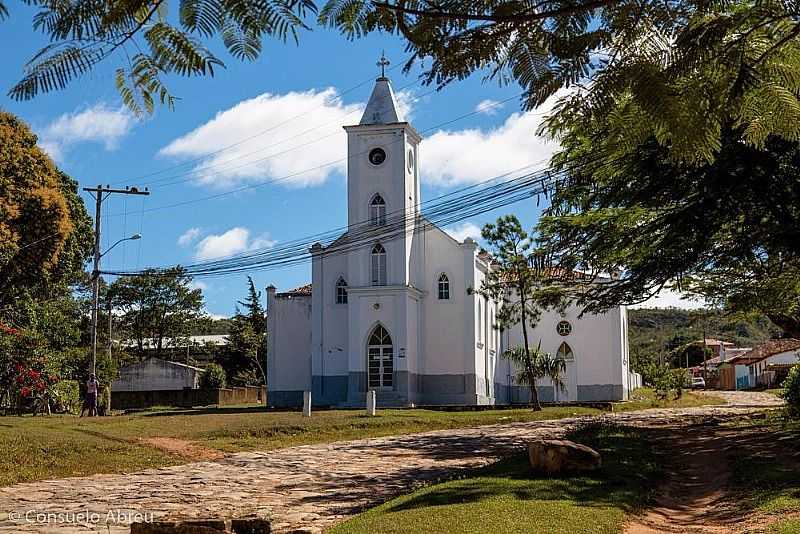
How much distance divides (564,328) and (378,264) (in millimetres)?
11049

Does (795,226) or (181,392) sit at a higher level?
(795,226)

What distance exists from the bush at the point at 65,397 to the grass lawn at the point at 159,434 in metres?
7.08

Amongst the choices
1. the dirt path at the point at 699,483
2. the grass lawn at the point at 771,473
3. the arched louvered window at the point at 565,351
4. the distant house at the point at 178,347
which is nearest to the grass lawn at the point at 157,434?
the dirt path at the point at 699,483

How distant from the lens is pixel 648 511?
38.8 feet

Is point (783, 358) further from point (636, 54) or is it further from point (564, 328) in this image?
point (636, 54)

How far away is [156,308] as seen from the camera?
6831 centimetres

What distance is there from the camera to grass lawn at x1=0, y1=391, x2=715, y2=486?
16.5 metres

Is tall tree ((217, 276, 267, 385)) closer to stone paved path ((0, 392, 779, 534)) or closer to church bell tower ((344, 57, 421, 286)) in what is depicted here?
church bell tower ((344, 57, 421, 286))

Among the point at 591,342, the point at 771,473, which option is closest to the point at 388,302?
the point at 591,342

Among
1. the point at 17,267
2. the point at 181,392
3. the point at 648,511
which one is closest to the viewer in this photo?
the point at 648,511

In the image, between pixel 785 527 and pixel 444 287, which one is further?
pixel 444 287

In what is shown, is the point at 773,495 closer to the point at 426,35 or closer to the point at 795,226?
the point at 795,226

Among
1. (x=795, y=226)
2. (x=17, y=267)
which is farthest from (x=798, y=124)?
(x=17, y=267)

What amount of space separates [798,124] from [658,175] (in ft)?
33.6
